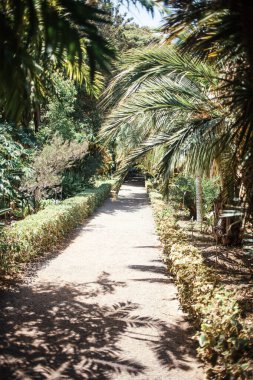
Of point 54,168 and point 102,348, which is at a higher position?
point 54,168

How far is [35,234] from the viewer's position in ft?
26.0

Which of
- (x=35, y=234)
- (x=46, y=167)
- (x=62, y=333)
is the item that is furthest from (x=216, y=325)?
(x=46, y=167)

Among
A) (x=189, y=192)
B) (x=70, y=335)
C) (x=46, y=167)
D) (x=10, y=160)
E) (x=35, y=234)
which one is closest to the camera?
(x=70, y=335)

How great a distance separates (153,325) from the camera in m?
4.88

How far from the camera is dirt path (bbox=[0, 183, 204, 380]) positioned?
3.69m

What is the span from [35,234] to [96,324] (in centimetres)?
366

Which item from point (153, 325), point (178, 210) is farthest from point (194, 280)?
point (178, 210)

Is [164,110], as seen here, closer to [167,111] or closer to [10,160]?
[167,111]

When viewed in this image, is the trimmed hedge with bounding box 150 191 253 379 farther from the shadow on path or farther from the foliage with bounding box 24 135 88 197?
the foliage with bounding box 24 135 88 197

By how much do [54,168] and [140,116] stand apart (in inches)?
318

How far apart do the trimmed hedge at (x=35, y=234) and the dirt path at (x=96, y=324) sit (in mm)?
503

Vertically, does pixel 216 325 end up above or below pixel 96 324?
above

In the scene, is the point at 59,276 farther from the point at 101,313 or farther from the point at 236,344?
the point at 236,344

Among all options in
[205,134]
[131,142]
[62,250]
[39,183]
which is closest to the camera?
[205,134]
